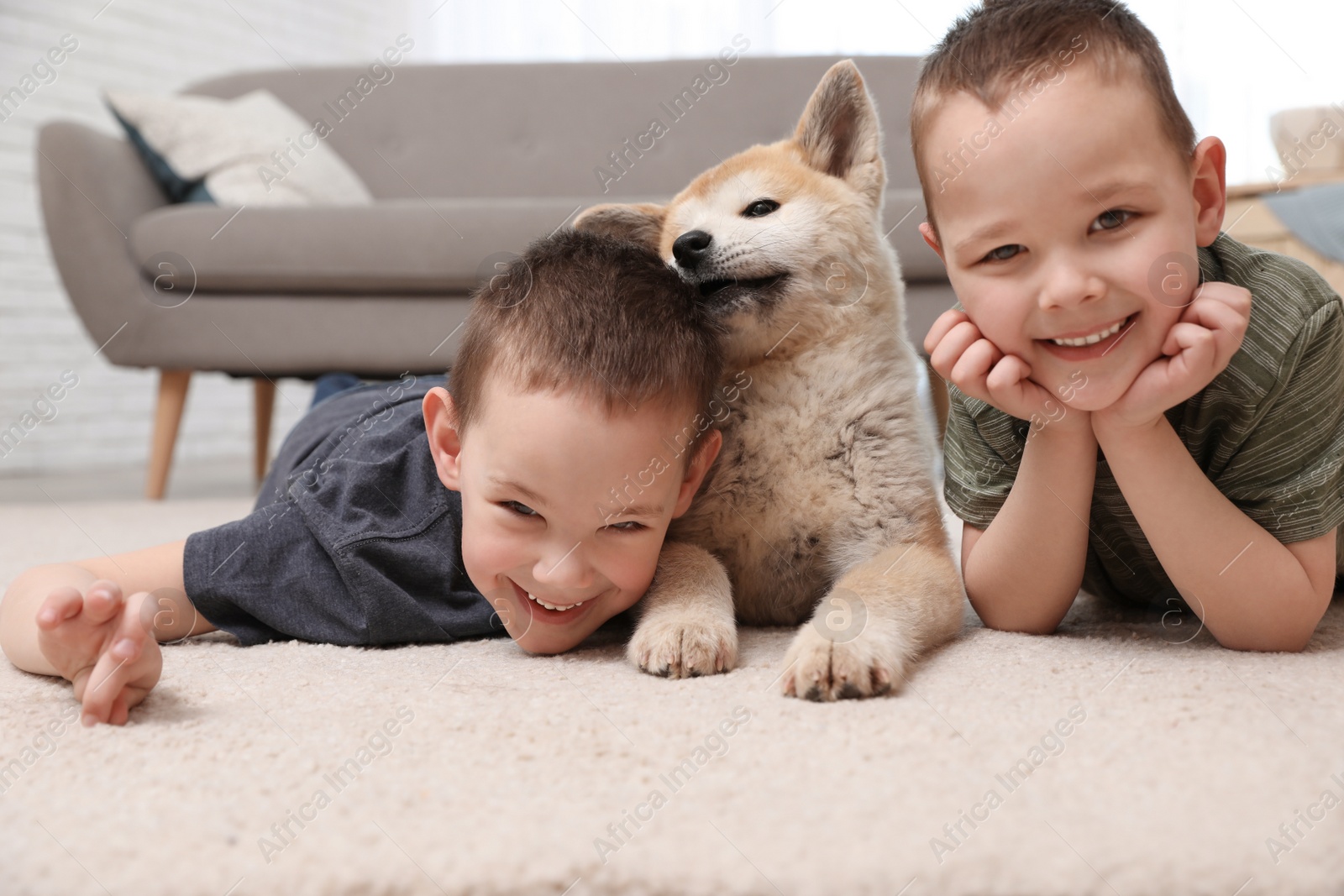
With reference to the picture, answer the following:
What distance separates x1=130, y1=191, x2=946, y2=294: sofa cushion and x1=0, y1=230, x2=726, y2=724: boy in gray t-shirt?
127 cm

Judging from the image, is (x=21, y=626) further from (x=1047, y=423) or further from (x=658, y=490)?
(x=1047, y=423)

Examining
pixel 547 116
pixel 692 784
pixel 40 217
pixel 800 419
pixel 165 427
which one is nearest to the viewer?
pixel 692 784

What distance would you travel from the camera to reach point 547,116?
328cm

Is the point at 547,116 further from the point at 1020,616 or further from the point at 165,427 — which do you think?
the point at 1020,616

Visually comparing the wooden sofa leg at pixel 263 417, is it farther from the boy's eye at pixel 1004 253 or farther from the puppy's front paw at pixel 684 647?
the boy's eye at pixel 1004 253

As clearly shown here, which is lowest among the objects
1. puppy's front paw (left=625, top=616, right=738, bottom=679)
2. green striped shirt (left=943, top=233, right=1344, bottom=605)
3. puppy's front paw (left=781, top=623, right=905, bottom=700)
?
puppy's front paw (left=625, top=616, right=738, bottom=679)

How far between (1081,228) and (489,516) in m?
0.57

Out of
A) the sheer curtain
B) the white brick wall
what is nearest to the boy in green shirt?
the sheer curtain

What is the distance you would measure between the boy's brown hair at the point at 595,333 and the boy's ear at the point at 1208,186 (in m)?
0.46

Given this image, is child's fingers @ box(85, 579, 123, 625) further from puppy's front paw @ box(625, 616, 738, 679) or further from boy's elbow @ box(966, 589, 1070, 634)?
boy's elbow @ box(966, 589, 1070, 634)

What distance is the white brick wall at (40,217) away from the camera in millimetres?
3816

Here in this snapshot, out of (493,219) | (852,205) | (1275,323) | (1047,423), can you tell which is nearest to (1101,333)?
(1047,423)

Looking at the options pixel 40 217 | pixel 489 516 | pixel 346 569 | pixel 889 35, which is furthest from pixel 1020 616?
pixel 40 217

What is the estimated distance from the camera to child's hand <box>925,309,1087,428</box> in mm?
839
